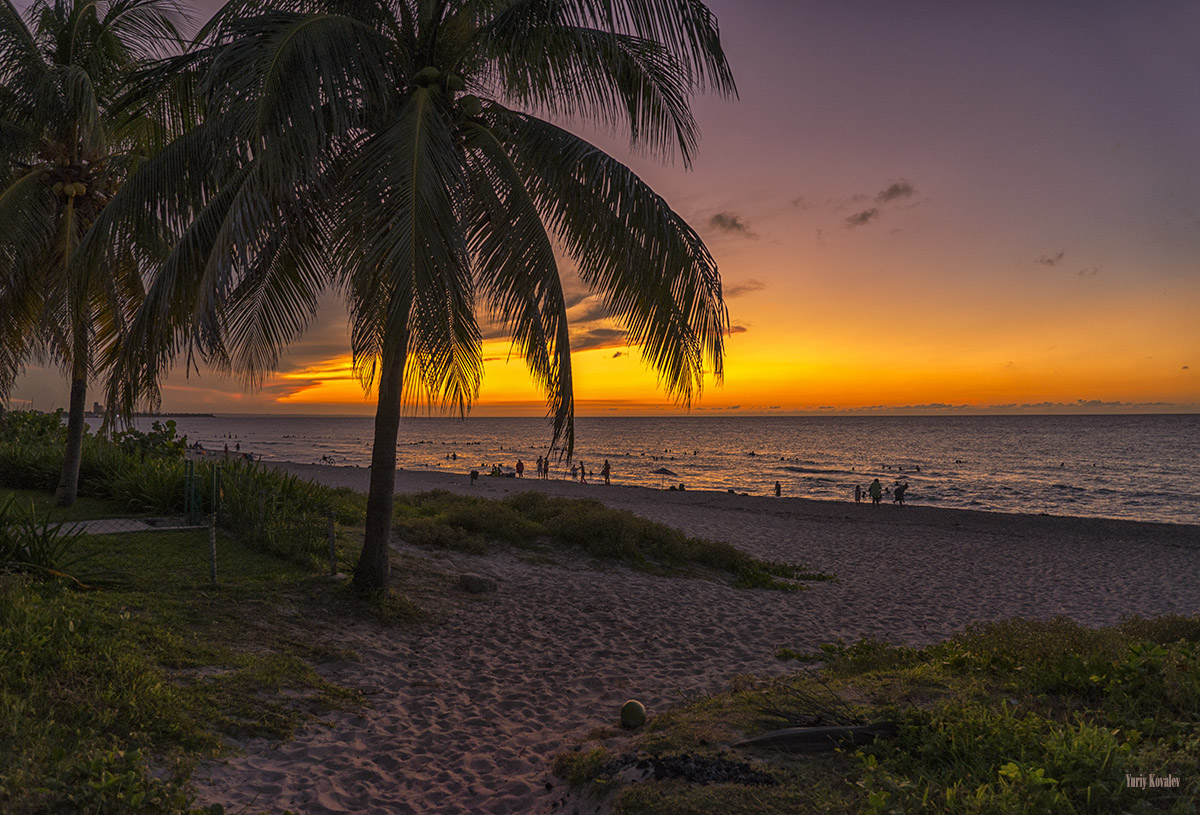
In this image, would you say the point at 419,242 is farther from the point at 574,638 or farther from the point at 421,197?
the point at 574,638

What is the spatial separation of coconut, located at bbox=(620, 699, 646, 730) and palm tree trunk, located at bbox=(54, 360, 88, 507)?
10.8 metres

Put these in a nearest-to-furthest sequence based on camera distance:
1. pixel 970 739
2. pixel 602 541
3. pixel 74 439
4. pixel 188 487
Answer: pixel 970 739
pixel 188 487
pixel 74 439
pixel 602 541

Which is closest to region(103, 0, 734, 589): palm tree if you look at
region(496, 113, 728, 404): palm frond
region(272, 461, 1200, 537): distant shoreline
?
region(496, 113, 728, 404): palm frond

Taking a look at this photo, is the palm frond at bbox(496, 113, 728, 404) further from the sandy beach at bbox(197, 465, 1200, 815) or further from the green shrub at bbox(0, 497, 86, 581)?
the green shrub at bbox(0, 497, 86, 581)

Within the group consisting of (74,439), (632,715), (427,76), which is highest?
(427,76)

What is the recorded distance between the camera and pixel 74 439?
36.2 feet

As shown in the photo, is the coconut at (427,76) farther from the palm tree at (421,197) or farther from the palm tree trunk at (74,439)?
the palm tree trunk at (74,439)

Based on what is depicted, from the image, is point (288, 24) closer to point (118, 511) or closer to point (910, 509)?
point (118, 511)

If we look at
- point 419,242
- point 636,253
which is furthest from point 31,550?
point 636,253

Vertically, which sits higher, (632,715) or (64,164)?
(64,164)

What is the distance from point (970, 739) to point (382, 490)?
6667 millimetres

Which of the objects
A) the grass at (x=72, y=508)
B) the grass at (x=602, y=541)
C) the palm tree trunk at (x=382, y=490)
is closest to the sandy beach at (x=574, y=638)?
the grass at (x=602, y=541)

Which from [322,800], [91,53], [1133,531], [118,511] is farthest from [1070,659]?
[1133,531]

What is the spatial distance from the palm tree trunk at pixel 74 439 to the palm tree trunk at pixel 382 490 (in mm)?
6637
